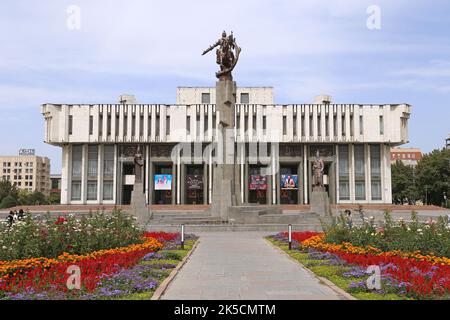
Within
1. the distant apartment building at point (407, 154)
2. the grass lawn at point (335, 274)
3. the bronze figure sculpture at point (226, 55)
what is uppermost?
the distant apartment building at point (407, 154)

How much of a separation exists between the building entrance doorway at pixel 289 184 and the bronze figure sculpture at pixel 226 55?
41475 millimetres

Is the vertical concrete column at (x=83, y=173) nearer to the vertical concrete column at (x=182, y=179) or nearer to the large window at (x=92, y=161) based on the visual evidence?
the large window at (x=92, y=161)

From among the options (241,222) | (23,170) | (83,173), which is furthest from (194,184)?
(23,170)

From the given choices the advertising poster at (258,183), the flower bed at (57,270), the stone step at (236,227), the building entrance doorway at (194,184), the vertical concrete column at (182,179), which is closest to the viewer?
the flower bed at (57,270)

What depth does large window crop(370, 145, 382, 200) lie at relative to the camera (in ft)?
234

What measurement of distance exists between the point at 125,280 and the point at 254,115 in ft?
203

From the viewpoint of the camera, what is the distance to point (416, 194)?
8562cm

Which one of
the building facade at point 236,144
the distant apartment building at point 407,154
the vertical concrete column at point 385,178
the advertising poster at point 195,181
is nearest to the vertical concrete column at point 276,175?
the building facade at point 236,144

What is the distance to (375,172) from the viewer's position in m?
71.6

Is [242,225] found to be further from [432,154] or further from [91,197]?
[432,154]

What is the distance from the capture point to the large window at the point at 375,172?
71375 millimetres

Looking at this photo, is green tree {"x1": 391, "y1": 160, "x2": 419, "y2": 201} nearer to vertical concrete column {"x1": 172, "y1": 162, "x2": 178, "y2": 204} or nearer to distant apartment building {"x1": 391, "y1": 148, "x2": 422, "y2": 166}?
vertical concrete column {"x1": 172, "y1": 162, "x2": 178, "y2": 204}

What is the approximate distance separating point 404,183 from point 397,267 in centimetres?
8639
